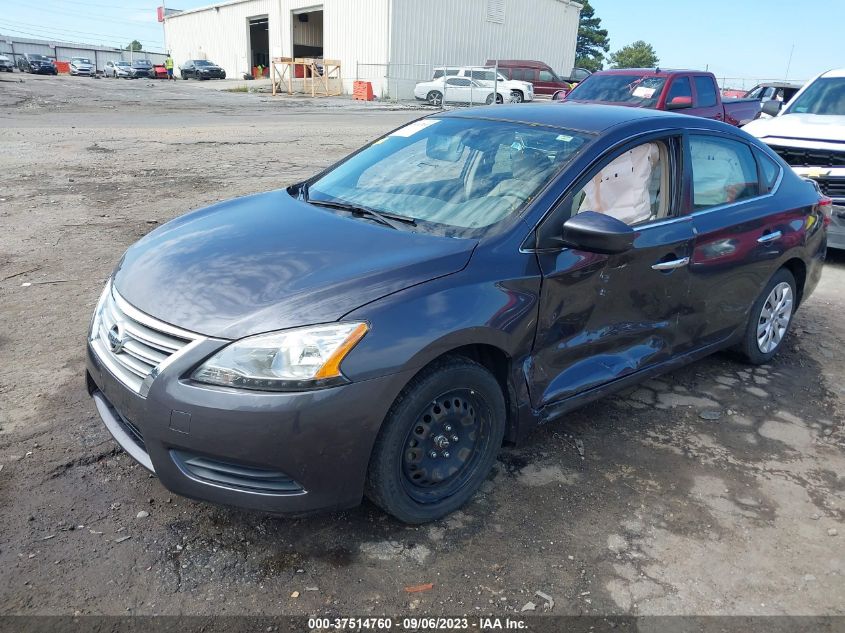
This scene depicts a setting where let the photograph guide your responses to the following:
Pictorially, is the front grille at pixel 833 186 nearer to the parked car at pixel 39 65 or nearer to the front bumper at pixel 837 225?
the front bumper at pixel 837 225

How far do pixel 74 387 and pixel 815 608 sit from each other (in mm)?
3790

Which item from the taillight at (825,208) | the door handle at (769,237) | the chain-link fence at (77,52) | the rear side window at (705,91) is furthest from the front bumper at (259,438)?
the chain-link fence at (77,52)

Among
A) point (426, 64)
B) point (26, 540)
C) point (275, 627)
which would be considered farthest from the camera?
point (426, 64)

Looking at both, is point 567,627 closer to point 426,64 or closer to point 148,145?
point 148,145

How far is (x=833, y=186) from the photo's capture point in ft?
23.2

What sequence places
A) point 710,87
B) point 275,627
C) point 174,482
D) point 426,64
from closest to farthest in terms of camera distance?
1. point 275,627
2. point 174,482
3. point 710,87
4. point 426,64

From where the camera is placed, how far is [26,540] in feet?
9.00

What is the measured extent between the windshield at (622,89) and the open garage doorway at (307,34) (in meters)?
38.1

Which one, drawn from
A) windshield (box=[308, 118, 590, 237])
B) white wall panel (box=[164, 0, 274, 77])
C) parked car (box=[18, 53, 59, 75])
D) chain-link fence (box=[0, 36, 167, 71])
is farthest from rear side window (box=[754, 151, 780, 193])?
chain-link fence (box=[0, 36, 167, 71])

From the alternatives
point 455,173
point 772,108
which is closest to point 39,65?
point 772,108

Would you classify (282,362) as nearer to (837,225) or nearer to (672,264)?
(672,264)

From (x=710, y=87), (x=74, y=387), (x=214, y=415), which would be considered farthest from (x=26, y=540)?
(x=710, y=87)

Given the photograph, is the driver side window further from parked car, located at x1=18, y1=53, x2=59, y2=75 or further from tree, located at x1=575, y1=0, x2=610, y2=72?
tree, located at x1=575, y1=0, x2=610, y2=72

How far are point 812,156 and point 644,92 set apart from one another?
17.0ft
